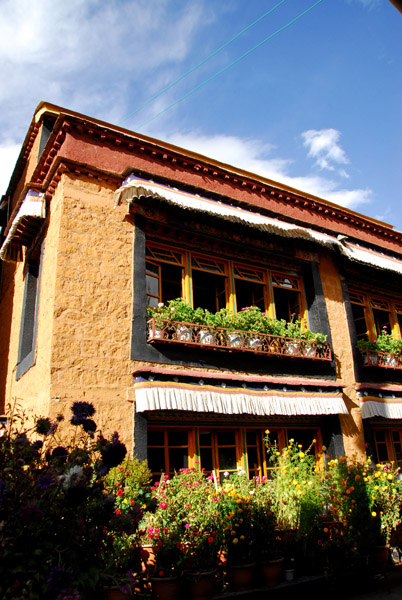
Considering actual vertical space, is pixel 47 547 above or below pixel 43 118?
below

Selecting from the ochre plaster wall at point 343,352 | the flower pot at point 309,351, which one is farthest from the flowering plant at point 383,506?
the flower pot at point 309,351

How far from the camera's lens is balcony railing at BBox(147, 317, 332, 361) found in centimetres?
857

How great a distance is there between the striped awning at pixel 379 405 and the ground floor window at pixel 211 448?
2.20 m

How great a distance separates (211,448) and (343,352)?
4.38 metres

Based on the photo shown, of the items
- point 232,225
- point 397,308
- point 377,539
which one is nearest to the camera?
point 377,539

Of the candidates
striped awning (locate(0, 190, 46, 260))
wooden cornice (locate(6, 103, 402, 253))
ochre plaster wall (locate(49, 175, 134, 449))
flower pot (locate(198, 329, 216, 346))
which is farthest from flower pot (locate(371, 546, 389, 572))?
striped awning (locate(0, 190, 46, 260))

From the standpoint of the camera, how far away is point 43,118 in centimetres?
1065

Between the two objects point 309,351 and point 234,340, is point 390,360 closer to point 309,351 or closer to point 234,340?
point 309,351

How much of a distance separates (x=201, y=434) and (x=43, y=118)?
797 cm

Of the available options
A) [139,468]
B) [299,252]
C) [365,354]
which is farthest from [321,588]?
[299,252]

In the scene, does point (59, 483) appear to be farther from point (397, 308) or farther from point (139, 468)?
point (397, 308)

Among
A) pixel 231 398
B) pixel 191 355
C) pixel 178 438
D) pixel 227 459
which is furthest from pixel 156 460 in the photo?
pixel 191 355

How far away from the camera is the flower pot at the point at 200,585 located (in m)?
4.98

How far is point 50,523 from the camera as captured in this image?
333 centimetres
